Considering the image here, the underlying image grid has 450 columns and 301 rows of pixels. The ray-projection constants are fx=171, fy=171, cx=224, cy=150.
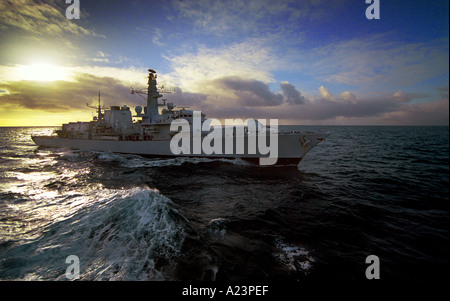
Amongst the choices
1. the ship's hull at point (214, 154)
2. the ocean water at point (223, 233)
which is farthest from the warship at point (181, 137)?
the ocean water at point (223, 233)

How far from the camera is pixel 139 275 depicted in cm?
366

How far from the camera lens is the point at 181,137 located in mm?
20531

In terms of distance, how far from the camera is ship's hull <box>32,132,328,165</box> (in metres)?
16.7

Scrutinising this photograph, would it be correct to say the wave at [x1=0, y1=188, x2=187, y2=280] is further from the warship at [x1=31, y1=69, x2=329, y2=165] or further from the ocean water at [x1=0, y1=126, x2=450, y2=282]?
the warship at [x1=31, y1=69, x2=329, y2=165]

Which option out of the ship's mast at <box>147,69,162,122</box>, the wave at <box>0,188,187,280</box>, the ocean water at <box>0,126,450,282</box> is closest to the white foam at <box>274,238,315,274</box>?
the ocean water at <box>0,126,450,282</box>

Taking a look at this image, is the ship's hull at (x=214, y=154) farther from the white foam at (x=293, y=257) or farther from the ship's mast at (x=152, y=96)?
the white foam at (x=293, y=257)

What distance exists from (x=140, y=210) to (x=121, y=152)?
73.5 ft

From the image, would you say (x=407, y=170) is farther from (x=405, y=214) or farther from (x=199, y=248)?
(x=199, y=248)

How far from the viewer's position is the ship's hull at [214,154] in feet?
54.6

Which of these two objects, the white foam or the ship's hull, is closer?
the white foam

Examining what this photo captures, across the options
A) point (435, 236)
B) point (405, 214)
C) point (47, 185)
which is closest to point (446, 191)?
point (405, 214)

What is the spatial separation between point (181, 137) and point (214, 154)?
14.9ft

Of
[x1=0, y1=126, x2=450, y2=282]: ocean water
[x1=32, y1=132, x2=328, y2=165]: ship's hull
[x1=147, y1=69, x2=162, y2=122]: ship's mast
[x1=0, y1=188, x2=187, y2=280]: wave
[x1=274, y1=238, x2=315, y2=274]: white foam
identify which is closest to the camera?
[x1=0, y1=188, x2=187, y2=280]: wave

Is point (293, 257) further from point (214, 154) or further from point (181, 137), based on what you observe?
point (181, 137)
